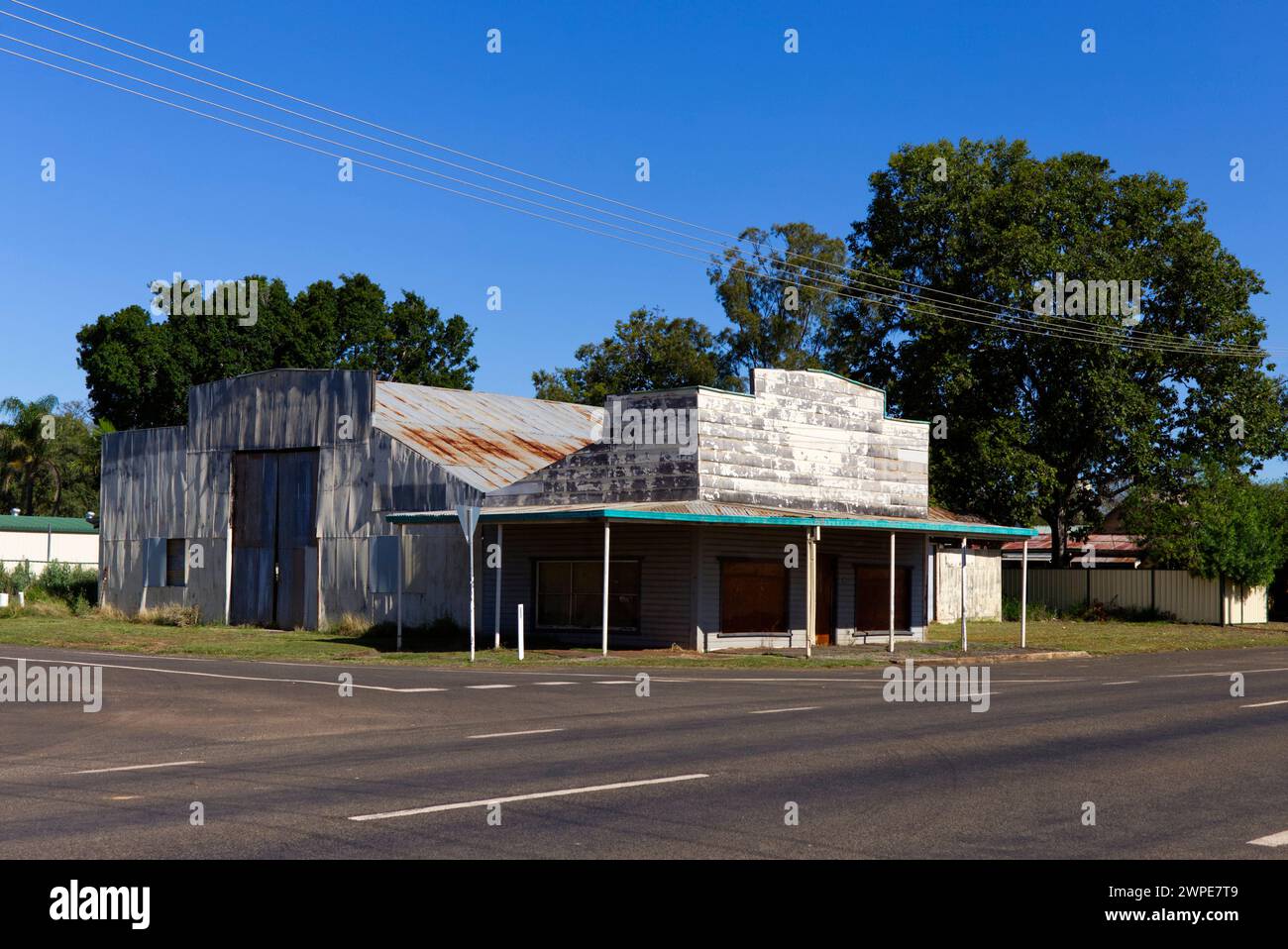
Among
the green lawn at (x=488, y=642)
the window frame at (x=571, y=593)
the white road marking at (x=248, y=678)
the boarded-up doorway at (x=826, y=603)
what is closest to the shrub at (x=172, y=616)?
the green lawn at (x=488, y=642)

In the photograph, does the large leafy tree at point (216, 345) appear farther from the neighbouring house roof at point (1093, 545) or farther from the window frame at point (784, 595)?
the window frame at point (784, 595)

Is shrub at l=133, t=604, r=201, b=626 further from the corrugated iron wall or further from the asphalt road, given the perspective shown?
the asphalt road

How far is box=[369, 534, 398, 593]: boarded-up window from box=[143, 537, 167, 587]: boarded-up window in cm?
903

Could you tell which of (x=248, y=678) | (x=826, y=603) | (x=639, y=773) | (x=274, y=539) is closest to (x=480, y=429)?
(x=274, y=539)

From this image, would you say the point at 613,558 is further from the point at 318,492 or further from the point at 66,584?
the point at 66,584

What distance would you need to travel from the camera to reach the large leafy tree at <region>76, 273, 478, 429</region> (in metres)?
63.8

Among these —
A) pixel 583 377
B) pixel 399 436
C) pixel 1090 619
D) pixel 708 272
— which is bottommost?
pixel 1090 619

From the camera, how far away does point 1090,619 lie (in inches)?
1875

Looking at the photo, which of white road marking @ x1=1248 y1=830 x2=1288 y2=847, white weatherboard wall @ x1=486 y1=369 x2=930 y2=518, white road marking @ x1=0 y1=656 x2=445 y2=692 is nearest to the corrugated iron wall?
white weatherboard wall @ x1=486 y1=369 x2=930 y2=518

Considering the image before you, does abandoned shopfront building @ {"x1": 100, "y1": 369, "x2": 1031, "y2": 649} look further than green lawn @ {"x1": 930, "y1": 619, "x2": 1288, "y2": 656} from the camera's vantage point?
No

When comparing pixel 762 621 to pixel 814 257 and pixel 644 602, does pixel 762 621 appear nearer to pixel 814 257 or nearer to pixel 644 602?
pixel 644 602
